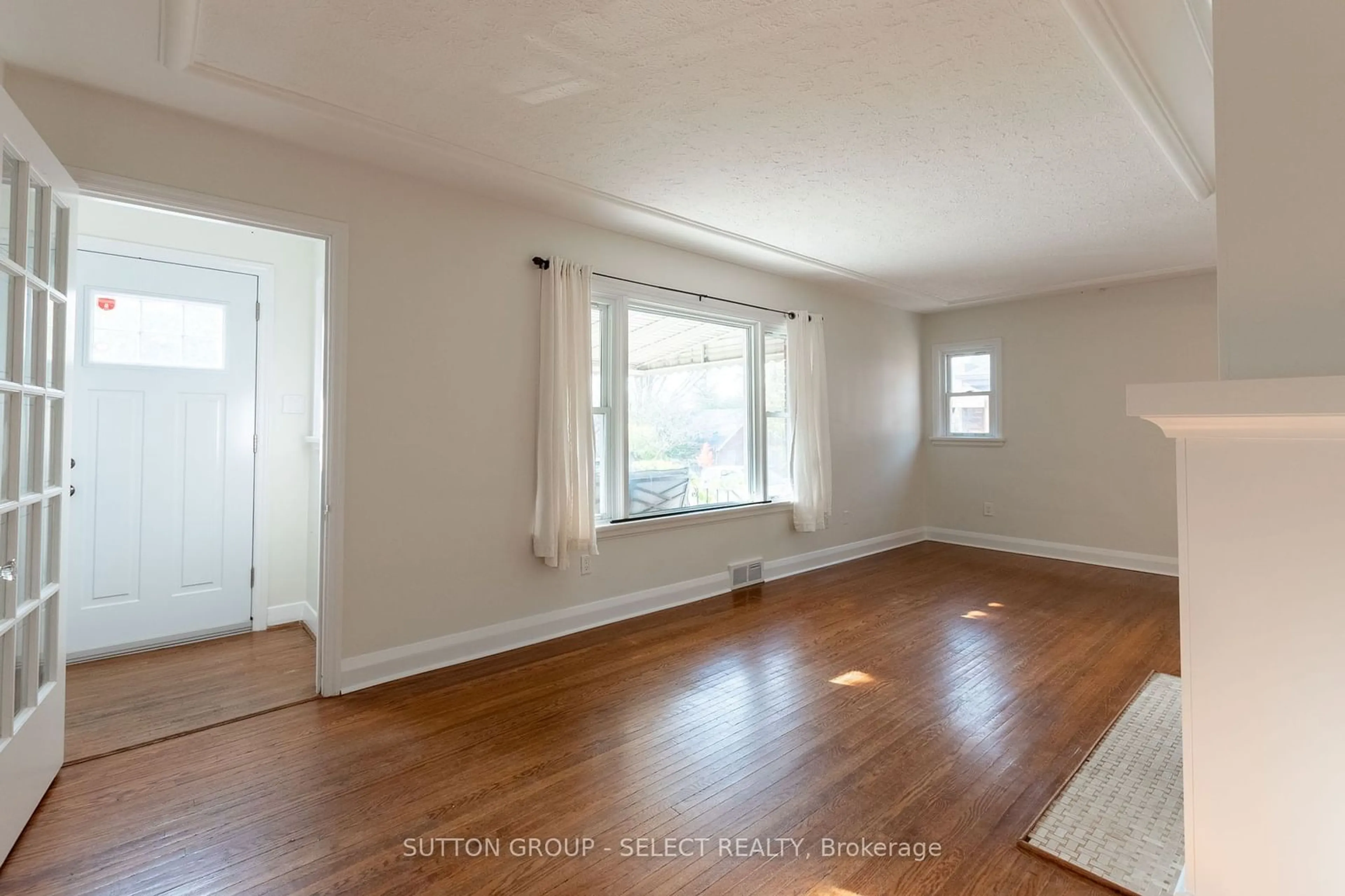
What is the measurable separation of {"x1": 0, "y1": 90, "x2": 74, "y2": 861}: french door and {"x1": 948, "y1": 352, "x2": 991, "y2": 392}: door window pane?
714 cm

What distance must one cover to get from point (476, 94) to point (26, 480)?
2054 mm

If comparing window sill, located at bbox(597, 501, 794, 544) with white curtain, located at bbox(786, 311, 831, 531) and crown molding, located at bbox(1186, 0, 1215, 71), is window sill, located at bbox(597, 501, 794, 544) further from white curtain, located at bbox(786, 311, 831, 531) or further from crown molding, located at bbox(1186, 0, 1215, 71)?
crown molding, located at bbox(1186, 0, 1215, 71)

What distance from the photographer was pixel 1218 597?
1261 mm

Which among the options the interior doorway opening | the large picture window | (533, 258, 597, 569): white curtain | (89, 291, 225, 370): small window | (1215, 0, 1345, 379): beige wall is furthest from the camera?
the large picture window

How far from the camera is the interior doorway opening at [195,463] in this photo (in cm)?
324

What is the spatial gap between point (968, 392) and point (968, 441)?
562mm

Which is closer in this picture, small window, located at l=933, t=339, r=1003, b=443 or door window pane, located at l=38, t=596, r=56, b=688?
door window pane, located at l=38, t=596, r=56, b=688

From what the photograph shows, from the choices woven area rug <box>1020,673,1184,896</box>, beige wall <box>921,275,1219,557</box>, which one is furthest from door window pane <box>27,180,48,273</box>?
beige wall <box>921,275,1219,557</box>

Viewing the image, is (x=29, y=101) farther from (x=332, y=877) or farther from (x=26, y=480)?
(x=332, y=877)

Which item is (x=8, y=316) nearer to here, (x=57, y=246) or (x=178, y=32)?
(x=57, y=246)

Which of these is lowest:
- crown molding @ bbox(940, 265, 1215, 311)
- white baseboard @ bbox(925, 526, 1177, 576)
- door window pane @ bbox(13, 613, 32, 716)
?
white baseboard @ bbox(925, 526, 1177, 576)

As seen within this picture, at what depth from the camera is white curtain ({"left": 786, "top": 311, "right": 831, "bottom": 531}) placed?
5223 millimetres

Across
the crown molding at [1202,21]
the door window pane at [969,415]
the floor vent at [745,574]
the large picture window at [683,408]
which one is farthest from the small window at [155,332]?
the door window pane at [969,415]

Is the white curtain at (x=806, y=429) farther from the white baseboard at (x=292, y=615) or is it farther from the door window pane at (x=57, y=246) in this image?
the door window pane at (x=57, y=246)
